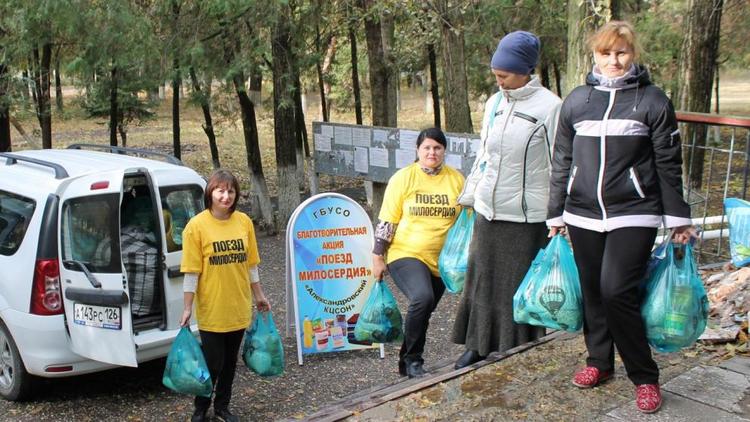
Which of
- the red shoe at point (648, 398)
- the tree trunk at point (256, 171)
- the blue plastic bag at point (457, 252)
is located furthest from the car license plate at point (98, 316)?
the tree trunk at point (256, 171)

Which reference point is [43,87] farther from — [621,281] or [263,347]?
[621,281]

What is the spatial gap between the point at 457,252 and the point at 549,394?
1103 mm

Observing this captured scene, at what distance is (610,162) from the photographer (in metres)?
3.59

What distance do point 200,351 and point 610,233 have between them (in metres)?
2.56

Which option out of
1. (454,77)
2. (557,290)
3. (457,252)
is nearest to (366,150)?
(454,77)

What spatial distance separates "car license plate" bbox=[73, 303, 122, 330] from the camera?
5004 mm

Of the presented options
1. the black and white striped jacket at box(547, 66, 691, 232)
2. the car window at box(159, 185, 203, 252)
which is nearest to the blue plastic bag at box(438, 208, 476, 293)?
the black and white striped jacket at box(547, 66, 691, 232)

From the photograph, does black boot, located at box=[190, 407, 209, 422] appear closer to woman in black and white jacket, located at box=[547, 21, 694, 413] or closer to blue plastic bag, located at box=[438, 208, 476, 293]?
blue plastic bag, located at box=[438, 208, 476, 293]

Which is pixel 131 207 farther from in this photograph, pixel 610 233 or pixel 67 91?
pixel 67 91

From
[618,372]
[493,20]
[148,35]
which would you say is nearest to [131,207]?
[618,372]

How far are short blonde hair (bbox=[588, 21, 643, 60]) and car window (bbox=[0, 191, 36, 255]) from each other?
3.98 m

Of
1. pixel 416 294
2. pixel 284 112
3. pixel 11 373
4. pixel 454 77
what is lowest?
pixel 11 373

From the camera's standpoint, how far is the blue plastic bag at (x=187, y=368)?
466cm

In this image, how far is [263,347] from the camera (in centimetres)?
516
